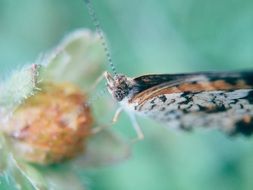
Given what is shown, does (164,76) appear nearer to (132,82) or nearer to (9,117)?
(132,82)

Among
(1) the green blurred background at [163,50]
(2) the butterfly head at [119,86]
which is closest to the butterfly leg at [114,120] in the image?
(2) the butterfly head at [119,86]

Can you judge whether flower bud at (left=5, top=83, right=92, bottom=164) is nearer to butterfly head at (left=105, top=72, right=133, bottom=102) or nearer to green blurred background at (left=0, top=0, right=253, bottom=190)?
butterfly head at (left=105, top=72, right=133, bottom=102)

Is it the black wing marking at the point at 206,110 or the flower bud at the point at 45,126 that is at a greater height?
the black wing marking at the point at 206,110

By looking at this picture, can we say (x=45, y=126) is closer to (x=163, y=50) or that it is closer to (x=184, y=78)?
(x=184, y=78)

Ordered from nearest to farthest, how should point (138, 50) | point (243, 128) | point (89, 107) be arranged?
point (89, 107)
point (243, 128)
point (138, 50)

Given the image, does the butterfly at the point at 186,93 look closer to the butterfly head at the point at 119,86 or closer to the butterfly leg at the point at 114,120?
the butterfly head at the point at 119,86

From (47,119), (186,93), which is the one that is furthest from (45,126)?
(186,93)

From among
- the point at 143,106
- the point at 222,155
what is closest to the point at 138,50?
the point at 222,155
